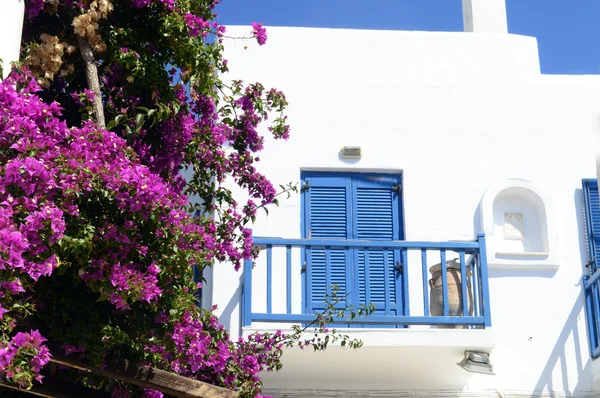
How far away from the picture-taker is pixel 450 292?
389 inches

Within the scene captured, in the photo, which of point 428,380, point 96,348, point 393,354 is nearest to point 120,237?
point 96,348

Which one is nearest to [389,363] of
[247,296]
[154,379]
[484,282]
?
[484,282]

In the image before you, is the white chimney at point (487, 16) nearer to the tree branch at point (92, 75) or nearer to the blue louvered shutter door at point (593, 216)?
the blue louvered shutter door at point (593, 216)

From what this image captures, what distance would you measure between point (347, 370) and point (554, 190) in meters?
2.98

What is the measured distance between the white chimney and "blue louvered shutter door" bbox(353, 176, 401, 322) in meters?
2.32

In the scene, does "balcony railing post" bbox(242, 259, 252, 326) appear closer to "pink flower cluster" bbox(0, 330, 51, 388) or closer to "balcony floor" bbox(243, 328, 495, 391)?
"balcony floor" bbox(243, 328, 495, 391)

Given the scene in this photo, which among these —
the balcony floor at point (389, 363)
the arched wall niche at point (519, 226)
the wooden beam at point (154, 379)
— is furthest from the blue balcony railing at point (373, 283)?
the wooden beam at point (154, 379)

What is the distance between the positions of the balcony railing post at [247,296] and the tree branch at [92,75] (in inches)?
121

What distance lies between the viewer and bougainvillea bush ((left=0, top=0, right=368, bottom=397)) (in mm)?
5250

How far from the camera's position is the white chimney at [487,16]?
477 inches

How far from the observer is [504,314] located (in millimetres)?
10492

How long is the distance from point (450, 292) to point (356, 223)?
139 centimetres

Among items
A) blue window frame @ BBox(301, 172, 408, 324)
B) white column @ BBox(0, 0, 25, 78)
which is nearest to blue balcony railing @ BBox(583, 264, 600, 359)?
blue window frame @ BBox(301, 172, 408, 324)

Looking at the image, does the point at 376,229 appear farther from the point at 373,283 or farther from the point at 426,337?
the point at 426,337
